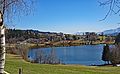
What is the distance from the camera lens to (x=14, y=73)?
2416 centimetres

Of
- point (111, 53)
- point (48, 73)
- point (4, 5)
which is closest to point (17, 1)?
point (4, 5)

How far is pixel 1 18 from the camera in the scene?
1007 cm

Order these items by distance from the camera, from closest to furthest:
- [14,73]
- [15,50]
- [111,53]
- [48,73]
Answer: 1. [14,73]
2. [48,73]
3. [15,50]
4. [111,53]

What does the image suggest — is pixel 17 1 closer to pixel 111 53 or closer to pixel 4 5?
pixel 4 5

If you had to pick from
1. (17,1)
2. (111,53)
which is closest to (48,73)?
(17,1)

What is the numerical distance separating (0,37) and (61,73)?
62.2 ft

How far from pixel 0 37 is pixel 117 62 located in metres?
108

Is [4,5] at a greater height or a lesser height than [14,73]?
greater

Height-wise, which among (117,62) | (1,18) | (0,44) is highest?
(1,18)

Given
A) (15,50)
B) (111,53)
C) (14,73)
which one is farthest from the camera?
(111,53)

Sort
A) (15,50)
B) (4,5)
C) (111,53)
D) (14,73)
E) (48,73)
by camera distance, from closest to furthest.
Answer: (4,5) < (14,73) < (48,73) < (15,50) < (111,53)

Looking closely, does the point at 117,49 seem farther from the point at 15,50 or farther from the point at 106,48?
the point at 15,50

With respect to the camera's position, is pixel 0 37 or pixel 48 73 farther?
pixel 48 73

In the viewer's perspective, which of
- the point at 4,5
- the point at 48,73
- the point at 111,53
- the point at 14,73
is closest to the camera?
the point at 4,5
